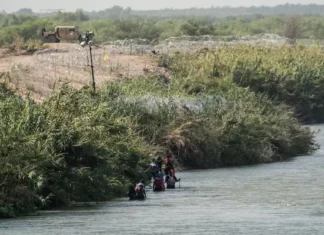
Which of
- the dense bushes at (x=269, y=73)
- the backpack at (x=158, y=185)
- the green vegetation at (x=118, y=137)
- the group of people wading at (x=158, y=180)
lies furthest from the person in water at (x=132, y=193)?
the dense bushes at (x=269, y=73)

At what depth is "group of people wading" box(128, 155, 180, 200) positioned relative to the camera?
45094 millimetres

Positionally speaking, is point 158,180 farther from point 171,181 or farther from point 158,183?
point 171,181

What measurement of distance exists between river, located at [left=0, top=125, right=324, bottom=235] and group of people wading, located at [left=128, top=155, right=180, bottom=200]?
0.36 m

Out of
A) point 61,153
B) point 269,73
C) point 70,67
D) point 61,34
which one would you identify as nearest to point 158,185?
point 61,153

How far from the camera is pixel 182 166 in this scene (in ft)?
199

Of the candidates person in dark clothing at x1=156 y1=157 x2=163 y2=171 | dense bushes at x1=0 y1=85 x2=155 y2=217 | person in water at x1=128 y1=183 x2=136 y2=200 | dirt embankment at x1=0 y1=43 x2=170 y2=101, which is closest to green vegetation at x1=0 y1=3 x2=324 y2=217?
dense bushes at x1=0 y1=85 x2=155 y2=217

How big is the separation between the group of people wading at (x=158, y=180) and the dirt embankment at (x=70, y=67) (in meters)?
20.8

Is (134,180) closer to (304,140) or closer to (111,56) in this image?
(304,140)

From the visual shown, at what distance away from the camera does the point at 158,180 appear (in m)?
48.3

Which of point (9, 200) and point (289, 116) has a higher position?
point (9, 200)

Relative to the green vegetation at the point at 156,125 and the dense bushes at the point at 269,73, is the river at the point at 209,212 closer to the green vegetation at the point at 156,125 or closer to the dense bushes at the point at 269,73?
the green vegetation at the point at 156,125

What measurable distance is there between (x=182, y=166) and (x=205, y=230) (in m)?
23.6

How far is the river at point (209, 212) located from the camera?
3709 cm

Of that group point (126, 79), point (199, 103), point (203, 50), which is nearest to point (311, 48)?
point (203, 50)
